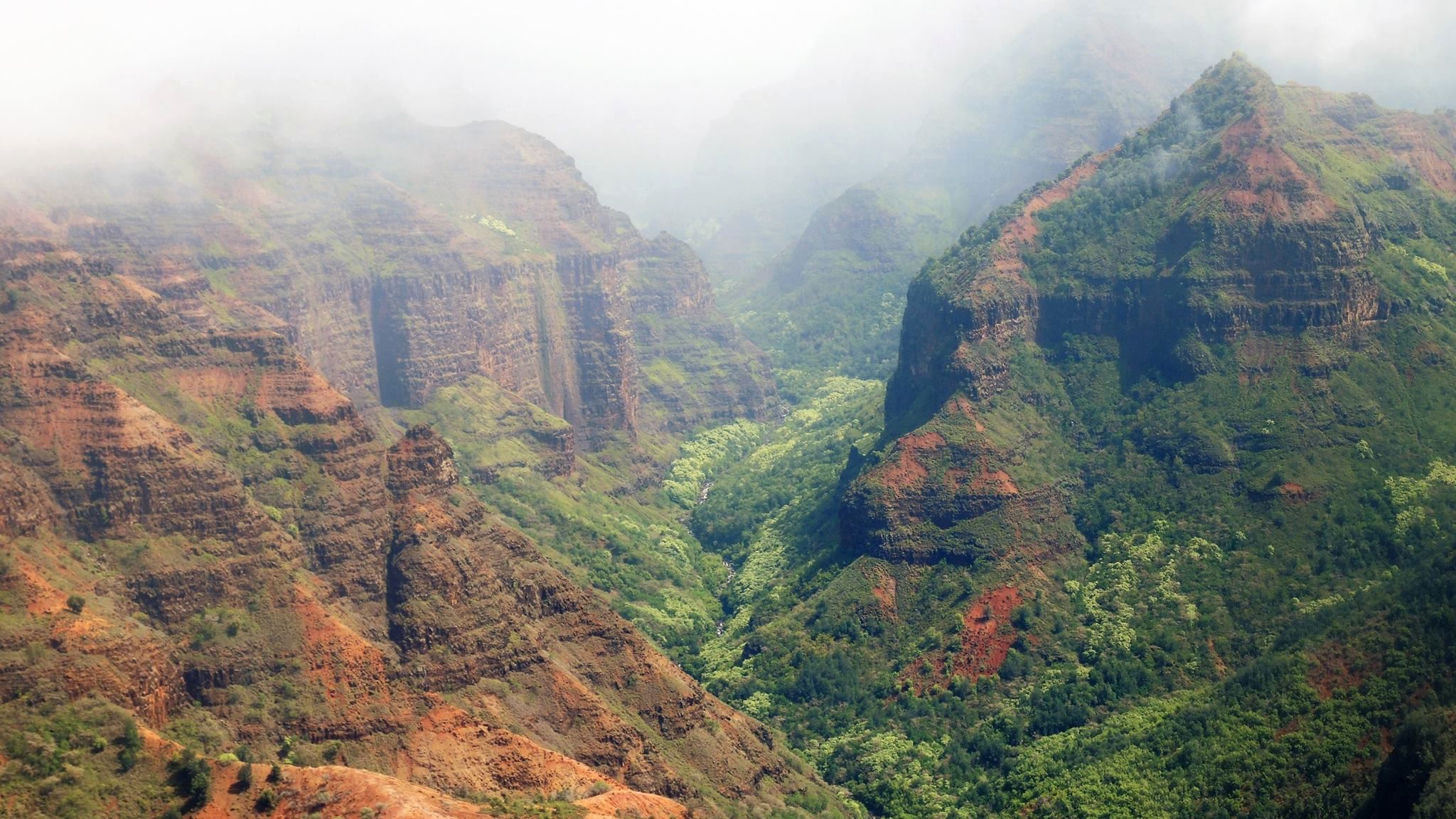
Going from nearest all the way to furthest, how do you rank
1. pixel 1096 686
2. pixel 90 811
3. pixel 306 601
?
pixel 90 811 → pixel 306 601 → pixel 1096 686

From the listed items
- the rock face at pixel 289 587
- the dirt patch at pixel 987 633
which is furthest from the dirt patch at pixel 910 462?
the rock face at pixel 289 587

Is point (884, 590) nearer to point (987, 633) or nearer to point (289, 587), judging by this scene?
point (987, 633)

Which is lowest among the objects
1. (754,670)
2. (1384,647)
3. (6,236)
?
(754,670)

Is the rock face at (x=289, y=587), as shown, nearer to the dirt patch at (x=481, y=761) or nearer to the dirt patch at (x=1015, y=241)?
the dirt patch at (x=481, y=761)

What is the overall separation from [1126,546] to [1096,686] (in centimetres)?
2094

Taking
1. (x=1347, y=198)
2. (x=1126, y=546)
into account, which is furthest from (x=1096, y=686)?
(x=1347, y=198)

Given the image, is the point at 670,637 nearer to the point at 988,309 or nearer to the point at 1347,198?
the point at 988,309

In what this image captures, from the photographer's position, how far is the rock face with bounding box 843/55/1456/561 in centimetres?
16312

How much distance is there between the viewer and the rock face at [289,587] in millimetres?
103938

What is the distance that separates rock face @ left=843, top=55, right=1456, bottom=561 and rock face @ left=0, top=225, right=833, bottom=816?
40.6 meters

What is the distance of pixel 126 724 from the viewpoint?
90.2m

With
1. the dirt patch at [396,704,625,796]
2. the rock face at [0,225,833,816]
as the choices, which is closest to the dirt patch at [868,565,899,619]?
the rock face at [0,225,833,816]

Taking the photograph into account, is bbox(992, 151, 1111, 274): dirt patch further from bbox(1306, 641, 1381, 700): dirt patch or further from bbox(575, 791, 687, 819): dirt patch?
bbox(575, 791, 687, 819): dirt patch

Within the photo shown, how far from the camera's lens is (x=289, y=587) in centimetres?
11369
